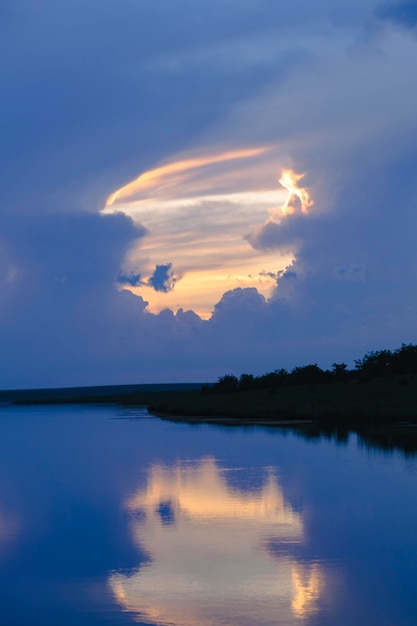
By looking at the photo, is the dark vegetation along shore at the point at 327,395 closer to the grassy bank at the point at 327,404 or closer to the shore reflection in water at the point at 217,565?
the grassy bank at the point at 327,404

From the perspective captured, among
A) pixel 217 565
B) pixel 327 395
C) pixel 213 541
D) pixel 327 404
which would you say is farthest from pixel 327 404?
pixel 217 565

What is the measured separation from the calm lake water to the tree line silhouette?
141 feet

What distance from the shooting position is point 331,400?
72375mm

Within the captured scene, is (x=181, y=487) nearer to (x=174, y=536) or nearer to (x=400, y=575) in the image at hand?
(x=174, y=536)

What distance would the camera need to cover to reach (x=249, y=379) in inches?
4149

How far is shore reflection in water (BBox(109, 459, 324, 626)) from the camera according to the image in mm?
14938

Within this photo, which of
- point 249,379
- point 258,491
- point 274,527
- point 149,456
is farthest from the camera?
point 249,379

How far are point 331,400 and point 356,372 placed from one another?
56.2 feet

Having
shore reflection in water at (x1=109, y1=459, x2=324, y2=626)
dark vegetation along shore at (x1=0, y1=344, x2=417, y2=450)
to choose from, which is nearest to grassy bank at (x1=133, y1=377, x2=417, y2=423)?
dark vegetation along shore at (x1=0, y1=344, x2=417, y2=450)

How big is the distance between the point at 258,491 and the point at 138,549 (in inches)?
357

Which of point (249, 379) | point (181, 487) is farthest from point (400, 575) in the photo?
point (249, 379)

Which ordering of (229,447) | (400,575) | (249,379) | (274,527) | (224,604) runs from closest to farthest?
(224,604) < (400,575) < (274,527) < (229,447) < (249,379)

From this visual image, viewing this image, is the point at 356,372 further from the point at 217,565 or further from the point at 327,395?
the point at 217,565

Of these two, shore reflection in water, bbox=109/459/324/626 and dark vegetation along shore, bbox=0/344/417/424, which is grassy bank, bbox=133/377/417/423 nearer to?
dark vegetation along shore, bbox=0/344/417/424
